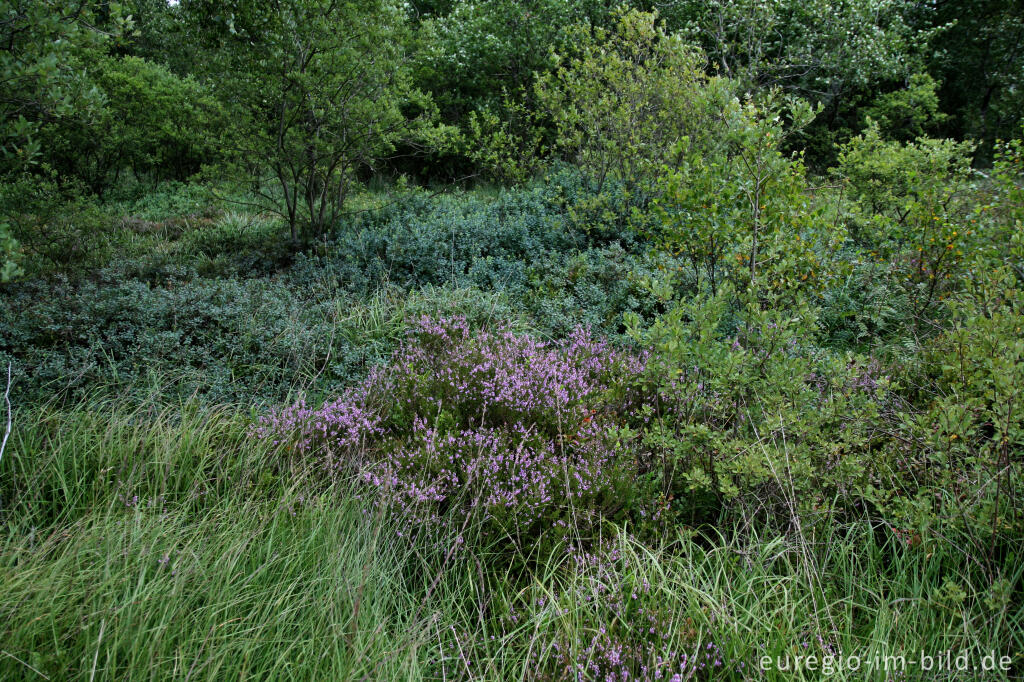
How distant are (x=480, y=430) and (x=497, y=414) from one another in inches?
10.8

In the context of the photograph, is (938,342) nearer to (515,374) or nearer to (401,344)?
(515,374)

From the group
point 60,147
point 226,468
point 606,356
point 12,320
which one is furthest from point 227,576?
point 60,147

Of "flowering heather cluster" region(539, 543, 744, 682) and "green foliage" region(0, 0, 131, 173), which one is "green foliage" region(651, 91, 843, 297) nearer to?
"flowering heather cluster" region(539, 543, 744, 682)

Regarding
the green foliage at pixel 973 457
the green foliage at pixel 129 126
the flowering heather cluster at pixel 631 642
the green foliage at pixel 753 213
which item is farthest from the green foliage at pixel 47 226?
the green foliage at pixel 973 457

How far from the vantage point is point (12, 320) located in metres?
4.25

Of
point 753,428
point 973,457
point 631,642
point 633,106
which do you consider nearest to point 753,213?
point 753,428

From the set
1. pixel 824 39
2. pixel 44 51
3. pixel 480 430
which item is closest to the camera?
pixel 480 430

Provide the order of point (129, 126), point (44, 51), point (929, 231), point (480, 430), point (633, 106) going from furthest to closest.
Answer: point (129, 126), point (633, 106), point (929, 231), point (44, 51), point (480, 430)

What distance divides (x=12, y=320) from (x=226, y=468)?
8.20ft

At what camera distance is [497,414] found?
3.44m

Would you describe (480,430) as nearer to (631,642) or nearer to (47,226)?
(631,642)

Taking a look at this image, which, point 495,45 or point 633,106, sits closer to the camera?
point 633,106

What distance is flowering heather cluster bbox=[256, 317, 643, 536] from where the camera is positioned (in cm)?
277

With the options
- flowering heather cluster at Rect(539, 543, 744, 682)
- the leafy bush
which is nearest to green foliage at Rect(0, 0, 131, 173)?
flowering heather cluster at Rect(539, 543, 744, 682)
